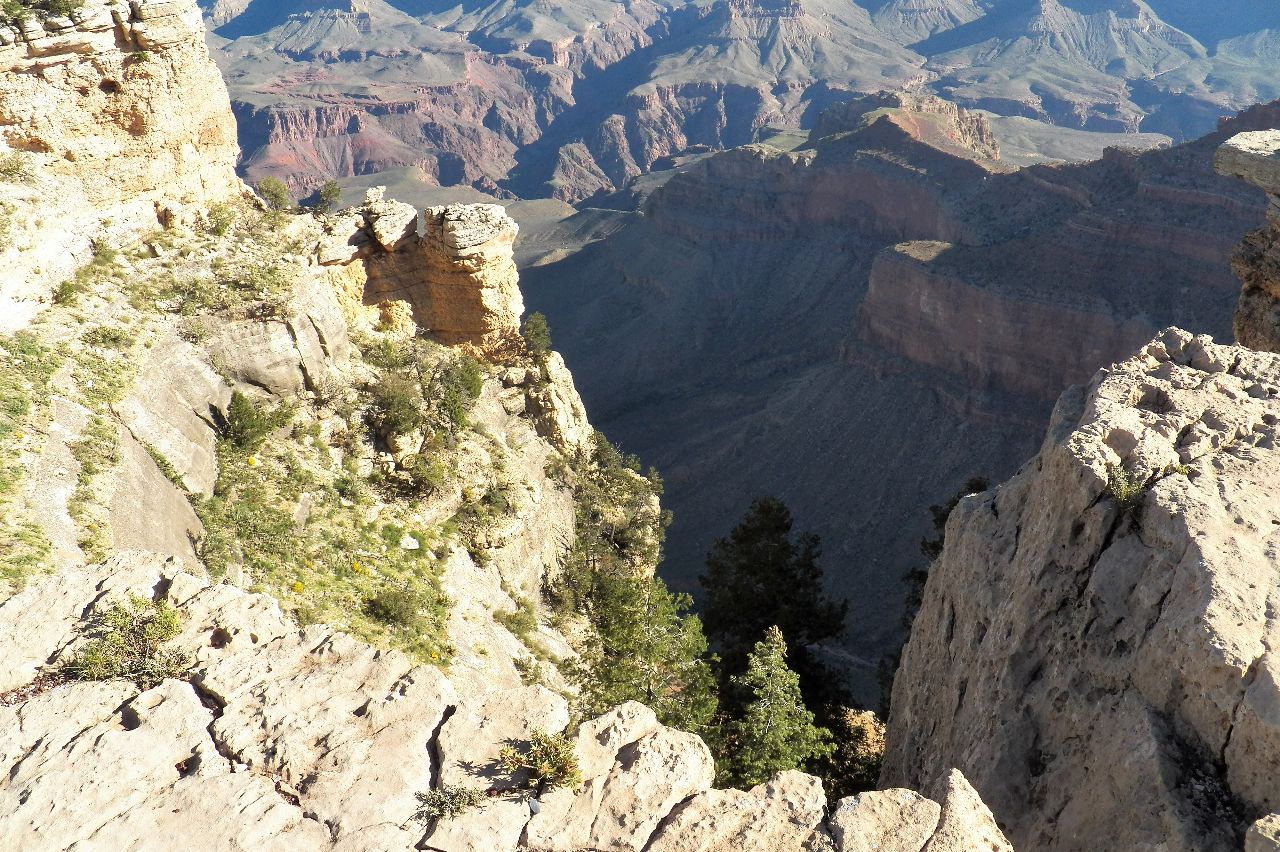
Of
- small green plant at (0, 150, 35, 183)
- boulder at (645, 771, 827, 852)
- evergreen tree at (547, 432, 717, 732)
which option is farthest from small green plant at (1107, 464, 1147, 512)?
small green plant at (0, 150, 35, 183)

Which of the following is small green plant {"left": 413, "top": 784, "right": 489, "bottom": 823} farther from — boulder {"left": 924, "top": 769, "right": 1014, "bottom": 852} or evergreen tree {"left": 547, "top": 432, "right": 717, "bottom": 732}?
evergreen tree {"left": 547, "top": 432, "right": 717, "bottom": 732}

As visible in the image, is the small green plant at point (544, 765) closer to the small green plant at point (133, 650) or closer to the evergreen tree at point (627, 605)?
the small green plant at point (133, 650)

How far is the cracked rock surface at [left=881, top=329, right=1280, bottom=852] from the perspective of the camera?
397 inches

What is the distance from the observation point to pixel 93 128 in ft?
81.4

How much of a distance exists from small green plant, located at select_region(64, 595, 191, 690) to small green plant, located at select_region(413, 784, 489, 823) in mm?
3981

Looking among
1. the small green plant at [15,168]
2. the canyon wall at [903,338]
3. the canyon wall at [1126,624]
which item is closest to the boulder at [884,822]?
the canyon wall at [1126,624]

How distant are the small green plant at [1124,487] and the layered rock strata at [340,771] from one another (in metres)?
5.26

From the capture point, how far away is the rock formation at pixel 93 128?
904 inches

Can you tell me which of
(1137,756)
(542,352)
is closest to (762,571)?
(542,352)

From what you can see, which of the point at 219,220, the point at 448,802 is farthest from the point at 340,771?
the point at 219,220

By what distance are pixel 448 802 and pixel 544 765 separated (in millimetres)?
1122

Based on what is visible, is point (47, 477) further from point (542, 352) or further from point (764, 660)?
point (542, 352)

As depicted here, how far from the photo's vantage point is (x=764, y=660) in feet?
61.9

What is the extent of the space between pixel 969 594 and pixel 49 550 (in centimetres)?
1610
